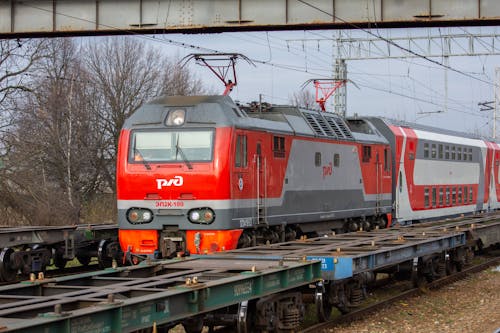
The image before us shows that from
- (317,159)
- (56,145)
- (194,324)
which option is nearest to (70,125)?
(56,145)

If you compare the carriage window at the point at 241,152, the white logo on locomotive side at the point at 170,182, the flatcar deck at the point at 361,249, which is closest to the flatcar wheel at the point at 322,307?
the flatcar deck at the point at 361,249

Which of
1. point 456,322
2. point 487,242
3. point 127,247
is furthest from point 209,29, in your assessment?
point 456,322

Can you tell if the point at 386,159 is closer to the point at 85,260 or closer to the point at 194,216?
the point at 85,260

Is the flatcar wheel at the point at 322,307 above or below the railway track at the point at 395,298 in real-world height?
above

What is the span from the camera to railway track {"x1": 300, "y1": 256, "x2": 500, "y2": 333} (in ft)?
36.9

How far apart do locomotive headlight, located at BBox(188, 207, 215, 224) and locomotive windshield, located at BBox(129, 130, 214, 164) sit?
3.35ft

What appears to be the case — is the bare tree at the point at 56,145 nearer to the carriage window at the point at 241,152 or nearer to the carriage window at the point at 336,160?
the carriage window at the point at 336,160

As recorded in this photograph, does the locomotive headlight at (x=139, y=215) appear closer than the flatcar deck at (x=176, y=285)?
No

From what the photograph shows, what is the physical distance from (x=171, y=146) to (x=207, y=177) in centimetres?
114

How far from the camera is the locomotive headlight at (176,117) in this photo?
601 inches

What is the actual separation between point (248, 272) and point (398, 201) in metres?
15.6

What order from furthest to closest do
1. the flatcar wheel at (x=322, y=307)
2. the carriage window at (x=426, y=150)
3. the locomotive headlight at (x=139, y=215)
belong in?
1. the carriage window at (x=426, y=150)
2. the locomotive headlight at (x=139, y=215)
3. the flatcar wheel at (x=322, y=307)

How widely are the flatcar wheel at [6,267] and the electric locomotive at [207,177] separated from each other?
9.94ft

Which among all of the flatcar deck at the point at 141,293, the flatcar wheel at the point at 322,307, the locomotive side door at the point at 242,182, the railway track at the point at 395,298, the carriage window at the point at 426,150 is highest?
the carriage window at the point at 426,150
